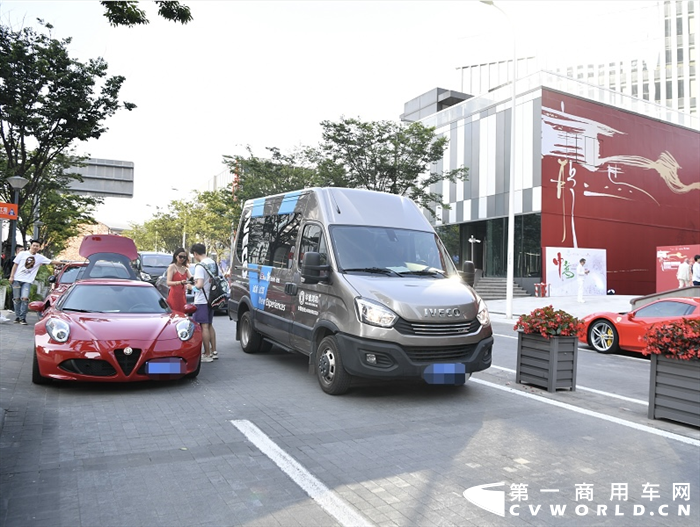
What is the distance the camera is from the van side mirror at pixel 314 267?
6.37 metres

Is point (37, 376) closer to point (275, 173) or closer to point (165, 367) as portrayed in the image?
point (165, 367)

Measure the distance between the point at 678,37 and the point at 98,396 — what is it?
9632 cm

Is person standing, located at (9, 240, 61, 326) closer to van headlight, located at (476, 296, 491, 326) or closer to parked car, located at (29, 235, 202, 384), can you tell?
parked car, located at (29, 235, 202, 384)

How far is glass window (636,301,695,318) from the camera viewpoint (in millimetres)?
9531

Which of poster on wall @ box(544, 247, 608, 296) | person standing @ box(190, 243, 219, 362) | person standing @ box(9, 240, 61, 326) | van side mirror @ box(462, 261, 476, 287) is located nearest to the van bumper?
van side mirror @ box(462, 261, 476, 287)

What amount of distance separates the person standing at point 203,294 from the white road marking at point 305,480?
11.1 ft

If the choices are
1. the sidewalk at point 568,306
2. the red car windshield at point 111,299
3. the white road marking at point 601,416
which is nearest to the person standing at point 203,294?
the red car windshield at point 111,299

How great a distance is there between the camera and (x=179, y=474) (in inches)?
152

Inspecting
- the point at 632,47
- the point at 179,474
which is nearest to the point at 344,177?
the point at 179,474

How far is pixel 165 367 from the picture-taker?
20.6 ft

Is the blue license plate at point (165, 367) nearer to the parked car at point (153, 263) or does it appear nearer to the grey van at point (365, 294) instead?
the grey van at point (365, 294)

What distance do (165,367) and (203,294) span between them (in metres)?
2.02

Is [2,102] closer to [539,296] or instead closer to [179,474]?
[179,474]

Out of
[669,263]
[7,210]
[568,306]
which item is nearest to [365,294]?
[7,210]
